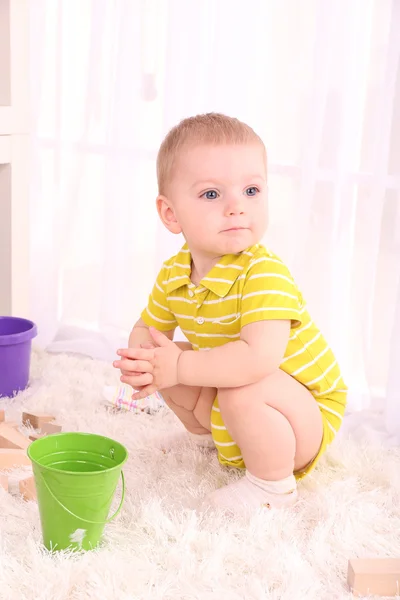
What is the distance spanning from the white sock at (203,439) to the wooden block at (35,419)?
0.31 m

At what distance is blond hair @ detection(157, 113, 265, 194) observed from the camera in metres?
1.15

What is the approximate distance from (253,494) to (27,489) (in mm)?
350

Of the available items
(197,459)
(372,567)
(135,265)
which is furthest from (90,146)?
(372,567)

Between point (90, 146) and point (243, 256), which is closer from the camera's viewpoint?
point (243, 256)

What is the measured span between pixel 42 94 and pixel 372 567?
1518 millimetres

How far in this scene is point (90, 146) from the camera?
1.98 meters

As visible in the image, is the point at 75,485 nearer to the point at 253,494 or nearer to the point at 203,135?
the point at 253,494

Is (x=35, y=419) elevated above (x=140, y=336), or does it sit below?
below

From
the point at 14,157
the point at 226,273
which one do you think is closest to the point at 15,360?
the point at 14,157

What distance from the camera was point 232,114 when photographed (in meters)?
1.69

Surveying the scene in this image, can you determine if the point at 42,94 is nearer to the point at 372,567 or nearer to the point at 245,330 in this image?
the point at 245,330

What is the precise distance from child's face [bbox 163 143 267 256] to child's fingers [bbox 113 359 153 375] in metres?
0.21

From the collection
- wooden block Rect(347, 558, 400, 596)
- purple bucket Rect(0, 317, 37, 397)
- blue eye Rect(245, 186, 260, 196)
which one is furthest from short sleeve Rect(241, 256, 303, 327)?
purple bucket Rect(0, 317, 37, 397)

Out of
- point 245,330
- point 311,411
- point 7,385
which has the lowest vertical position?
point 7,385
